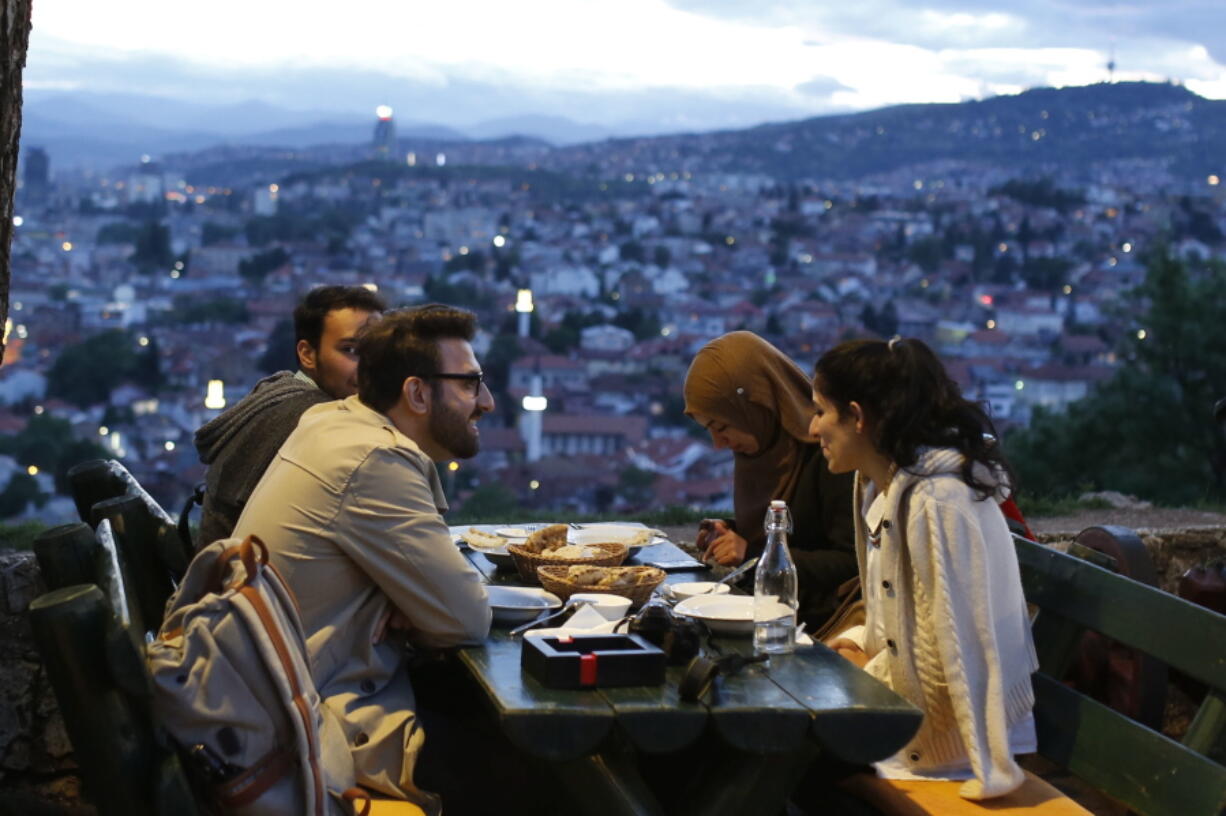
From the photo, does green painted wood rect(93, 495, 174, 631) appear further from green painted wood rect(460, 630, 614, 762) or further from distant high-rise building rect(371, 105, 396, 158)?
distant high-rise building rect(371, 105, 396, 158)

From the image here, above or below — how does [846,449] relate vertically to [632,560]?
above

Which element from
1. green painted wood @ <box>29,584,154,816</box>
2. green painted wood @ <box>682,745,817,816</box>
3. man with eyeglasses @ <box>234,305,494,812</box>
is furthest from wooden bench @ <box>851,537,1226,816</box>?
green painted wood @ <box>29,584,154,816</box>

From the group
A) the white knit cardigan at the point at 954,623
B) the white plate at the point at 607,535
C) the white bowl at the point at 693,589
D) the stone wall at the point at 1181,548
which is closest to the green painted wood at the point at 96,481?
the white plate at the point at 607,535

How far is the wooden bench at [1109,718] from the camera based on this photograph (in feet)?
8.18

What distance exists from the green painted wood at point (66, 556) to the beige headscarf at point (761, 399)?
1.73m

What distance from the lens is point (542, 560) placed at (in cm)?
327

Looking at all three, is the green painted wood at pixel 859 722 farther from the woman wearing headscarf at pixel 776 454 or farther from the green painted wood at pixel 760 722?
the woman wearing headscarf at pixel 776 454

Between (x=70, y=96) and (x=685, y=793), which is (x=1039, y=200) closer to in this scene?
(x=685, y=793)

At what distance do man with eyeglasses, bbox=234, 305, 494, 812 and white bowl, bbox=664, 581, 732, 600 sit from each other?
21.6 inches

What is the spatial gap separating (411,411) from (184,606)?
797 millimetres

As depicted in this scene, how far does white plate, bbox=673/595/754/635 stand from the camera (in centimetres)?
280

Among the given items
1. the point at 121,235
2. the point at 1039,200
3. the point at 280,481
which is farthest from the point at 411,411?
the point at 121,235

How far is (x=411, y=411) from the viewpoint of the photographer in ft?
9.45

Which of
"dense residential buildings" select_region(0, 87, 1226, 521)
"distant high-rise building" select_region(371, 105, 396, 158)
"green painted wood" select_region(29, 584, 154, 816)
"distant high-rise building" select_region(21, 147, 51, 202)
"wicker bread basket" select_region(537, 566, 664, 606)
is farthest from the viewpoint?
"distant high-rise building" select_region(371, 105, 396, 158)
